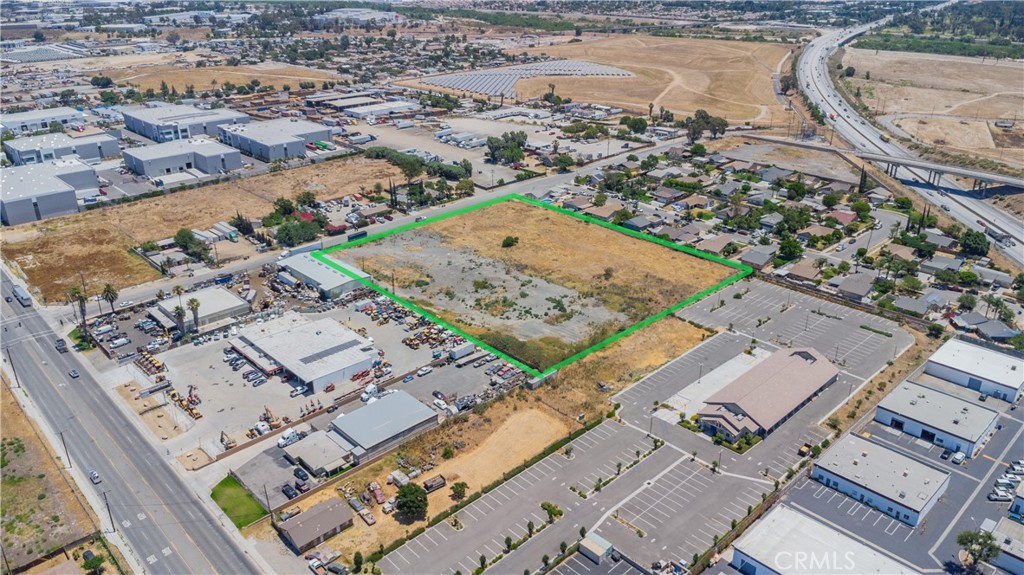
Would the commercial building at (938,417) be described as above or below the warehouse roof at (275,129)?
below

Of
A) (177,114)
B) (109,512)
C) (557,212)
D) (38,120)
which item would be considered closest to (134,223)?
(177,114)

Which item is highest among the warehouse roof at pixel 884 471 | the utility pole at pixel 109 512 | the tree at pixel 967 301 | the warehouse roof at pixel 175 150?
the warehouse roof at pixel 175 150

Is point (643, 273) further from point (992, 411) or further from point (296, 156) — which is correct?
point (296, 156)

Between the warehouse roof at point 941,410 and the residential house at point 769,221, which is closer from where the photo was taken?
the warehouse roof at point 941,410

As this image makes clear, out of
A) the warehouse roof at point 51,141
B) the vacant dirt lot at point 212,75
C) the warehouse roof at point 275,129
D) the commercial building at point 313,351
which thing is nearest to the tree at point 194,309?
the commercial building at point 313,351

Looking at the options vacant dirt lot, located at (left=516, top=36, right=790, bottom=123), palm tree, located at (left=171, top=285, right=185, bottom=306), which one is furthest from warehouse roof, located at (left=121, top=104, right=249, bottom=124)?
palm tree, located at (left=171, top=285, right=185, bottom=306)

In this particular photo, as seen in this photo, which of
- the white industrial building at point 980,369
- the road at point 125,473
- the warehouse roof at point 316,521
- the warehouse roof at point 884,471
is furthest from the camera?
the white industrial building at point 980,369

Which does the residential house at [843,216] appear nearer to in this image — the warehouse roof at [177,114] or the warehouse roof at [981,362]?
the warehouse roof at [981,362]
